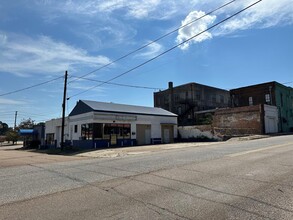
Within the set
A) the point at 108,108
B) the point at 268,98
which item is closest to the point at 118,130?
the point at 108,108

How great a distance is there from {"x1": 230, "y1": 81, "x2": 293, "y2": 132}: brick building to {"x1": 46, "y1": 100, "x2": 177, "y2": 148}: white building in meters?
20.3

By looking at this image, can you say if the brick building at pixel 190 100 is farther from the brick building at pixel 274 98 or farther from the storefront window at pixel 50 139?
the storefront window at pixel 50 139

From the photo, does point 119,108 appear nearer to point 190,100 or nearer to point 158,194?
point 190,100

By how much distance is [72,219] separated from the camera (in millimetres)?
5270

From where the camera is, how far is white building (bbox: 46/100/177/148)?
31634 millimetres

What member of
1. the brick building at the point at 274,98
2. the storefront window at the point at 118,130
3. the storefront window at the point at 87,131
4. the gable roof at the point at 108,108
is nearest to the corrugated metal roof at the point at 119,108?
the gable roof at the point at 108,108

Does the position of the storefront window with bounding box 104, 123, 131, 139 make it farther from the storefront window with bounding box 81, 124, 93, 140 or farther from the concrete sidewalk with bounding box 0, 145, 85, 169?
the concrete sidewalk with bounding box 0, 145, 85, 169

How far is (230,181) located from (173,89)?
187ft

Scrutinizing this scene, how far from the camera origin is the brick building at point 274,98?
48.7 meters

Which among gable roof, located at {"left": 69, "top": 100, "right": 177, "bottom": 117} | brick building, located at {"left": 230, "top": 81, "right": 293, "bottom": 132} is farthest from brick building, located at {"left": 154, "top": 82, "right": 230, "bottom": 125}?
gable roof, located at {"left": 69, "top": 100, "right": 177, "bottom": 117}

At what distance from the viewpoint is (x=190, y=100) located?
5978 cm

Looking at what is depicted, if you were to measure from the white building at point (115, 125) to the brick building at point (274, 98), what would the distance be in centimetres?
2034

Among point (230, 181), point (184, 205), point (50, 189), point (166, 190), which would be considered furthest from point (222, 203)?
point (50, 189)

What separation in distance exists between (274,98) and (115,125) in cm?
3095
